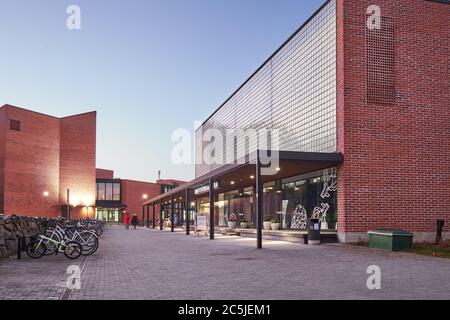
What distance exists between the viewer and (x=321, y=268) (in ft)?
40.1

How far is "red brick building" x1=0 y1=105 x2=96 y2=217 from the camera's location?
5612 cm

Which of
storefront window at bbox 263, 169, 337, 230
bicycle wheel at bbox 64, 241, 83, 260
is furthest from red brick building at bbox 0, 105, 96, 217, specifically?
bicycle wheel at bbox 64, 241, 83, 260

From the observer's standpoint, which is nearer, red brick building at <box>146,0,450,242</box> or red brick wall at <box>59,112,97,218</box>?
red brick building at <box>146,0,450,242</box>

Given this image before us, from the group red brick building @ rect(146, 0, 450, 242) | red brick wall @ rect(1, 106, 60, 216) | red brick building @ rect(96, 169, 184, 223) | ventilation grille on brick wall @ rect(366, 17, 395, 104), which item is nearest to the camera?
red brick building @ rect(146, 0, 450, 242)

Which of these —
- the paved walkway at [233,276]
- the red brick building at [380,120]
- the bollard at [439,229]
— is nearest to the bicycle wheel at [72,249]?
the paved walkway at [233,276]

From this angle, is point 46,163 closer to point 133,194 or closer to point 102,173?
point 133,194

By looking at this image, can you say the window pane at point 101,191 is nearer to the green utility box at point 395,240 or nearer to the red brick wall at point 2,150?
the red brick wall at point 2,150

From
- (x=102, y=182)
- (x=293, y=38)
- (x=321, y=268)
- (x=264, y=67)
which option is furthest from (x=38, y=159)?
(x=321, y=268)

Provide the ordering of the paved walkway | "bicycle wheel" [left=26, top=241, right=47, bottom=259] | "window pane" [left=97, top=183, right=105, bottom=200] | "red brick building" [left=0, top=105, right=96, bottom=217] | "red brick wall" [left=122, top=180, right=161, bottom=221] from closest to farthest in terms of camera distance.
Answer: the paved walkway, "bicycle wheel" [left=26, top=241, right=47, bottom=259], "red brick building" [left=0, top=105, right=96, bottom=217], "window pane" [left=97, top=183, right=105, bottom=200], "red brick wall" [left=122, top=180, right=161, bottom=221]

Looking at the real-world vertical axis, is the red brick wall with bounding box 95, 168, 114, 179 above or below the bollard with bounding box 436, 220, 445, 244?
above

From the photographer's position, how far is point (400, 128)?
21125mm

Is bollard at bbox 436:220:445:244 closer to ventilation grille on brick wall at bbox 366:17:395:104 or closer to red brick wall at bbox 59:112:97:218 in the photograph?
ventilation grille on brick wall at bbox 366:17:395:104

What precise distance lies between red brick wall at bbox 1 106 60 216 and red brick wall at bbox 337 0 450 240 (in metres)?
44.7

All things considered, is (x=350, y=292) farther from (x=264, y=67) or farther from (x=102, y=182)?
(x=102, y=182)
